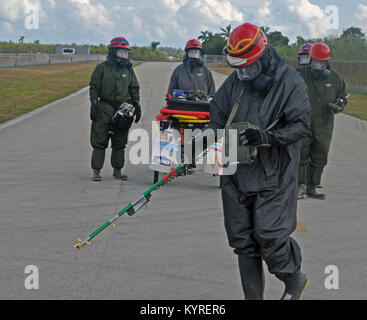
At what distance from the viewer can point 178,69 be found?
10.6 m

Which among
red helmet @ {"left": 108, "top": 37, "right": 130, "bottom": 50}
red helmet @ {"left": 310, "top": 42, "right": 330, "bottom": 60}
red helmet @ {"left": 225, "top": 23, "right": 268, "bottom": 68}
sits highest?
red helmet @ {"left": 108, "top": 37, "right": 130, "bottom": 50}

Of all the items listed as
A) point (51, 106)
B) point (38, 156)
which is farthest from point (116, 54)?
point (51, 106)

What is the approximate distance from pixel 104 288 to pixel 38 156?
7385 mm

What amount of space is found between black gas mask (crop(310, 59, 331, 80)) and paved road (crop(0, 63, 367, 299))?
64.6 inches

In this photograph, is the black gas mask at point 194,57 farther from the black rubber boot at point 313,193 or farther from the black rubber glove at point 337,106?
the black rubber boot at point 313,193

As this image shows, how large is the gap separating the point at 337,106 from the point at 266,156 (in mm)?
4628

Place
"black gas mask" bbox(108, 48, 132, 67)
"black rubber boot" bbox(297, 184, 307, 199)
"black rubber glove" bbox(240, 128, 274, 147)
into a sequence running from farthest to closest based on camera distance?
"black gas mask" bbox(108, 48, 132, 67), "black rubber boot" bbox(297, 184, 307, 199), "black rubber glove" bbox(240, 128, 274, 147)

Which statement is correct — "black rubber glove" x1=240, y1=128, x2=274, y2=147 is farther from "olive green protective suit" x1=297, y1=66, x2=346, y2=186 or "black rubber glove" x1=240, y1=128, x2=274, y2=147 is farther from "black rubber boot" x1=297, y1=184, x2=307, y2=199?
"black rubber boot" x1=297, y1=184, x2=307, y2=199

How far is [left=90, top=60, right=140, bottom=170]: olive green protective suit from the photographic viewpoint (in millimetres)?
9633

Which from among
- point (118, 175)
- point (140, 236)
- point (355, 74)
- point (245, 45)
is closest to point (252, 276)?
point (245, 45)

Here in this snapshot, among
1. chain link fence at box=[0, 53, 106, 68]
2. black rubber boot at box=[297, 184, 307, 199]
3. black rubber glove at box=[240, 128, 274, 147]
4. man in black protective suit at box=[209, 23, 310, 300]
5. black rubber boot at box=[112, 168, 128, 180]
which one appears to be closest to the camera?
black rubber glove at box=[240, 128, 274, 147]

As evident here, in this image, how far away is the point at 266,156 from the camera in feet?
13.8

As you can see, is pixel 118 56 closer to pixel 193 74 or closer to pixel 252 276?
pixel 193 74

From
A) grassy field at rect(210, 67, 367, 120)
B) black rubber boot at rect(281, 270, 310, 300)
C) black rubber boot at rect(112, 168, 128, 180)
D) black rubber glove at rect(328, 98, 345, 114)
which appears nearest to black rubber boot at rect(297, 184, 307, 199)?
black rubber glove at rect(328, 98, 345, 114)
